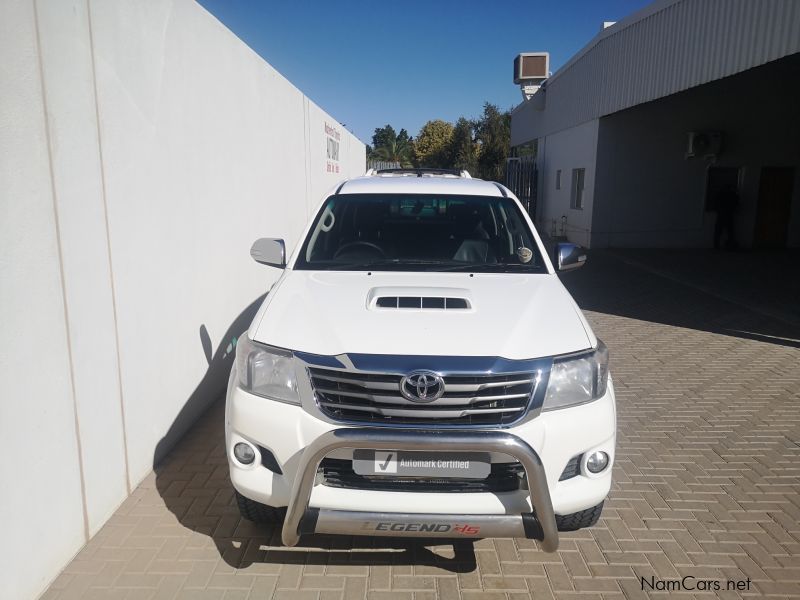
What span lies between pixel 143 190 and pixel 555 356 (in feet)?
9.04

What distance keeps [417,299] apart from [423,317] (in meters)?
0.23

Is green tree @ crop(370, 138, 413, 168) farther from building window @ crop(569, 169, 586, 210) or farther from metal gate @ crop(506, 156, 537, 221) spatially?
building window @ crop(569, 169, 586, 210)

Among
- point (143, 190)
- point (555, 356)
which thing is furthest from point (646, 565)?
point (143, 190)

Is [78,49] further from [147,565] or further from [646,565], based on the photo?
[646,565]

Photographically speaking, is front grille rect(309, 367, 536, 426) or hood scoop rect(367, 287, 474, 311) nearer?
front grille rect(309, 367, 536, 426)

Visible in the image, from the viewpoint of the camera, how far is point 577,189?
18.1m

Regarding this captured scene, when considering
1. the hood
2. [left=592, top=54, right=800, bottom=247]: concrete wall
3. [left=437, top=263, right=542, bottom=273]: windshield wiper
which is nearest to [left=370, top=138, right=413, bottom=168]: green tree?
[left=592, top=54, right=800, bottom=247]: concrete wall

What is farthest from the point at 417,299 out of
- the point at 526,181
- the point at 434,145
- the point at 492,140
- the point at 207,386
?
the point at 434,145

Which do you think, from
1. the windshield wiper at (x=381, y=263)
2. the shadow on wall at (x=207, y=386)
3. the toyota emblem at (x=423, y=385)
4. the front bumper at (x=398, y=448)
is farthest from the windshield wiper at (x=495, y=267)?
the shadow on wall at (x=207, y=386)

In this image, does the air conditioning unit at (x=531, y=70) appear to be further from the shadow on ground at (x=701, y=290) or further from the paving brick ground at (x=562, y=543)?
the paving brick ground at (x=562, y=543)

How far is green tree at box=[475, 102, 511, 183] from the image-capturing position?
47469 millimetres

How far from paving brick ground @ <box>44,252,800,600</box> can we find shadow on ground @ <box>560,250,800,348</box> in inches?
143

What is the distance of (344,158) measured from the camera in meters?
16.7

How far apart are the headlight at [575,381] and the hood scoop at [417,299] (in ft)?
1.96
